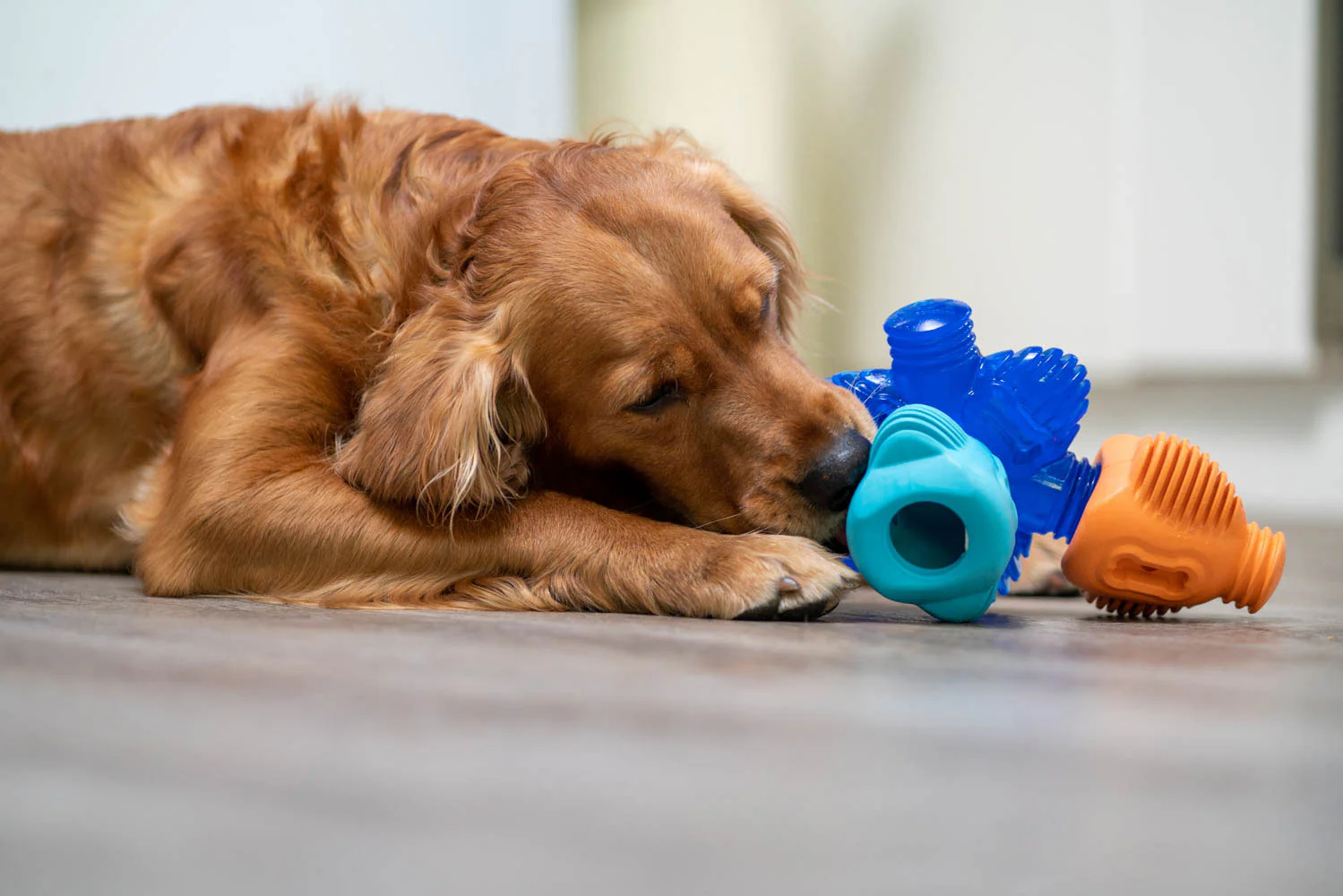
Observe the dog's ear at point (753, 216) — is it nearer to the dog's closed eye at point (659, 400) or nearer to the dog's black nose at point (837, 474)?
the dog's closed eye at point (659, 400)

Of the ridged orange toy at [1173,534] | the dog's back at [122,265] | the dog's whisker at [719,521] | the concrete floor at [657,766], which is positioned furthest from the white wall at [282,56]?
the ridged orange toy at [1173,534]

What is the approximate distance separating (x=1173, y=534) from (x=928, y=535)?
0.29m

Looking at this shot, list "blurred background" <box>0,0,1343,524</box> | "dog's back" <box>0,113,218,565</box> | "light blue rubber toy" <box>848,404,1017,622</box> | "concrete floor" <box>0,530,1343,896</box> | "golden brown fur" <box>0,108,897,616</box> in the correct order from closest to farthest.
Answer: "concrete floor" <box>0,530,1343,896</box>
"light blue rubber toy" <box>848,404,1017,622</box>
"golden brown fur" <box>0,108,897,616</box>
"dog's back" <box>0,113,218,565</box>
"blurred background" <box>0,0,1343,524</box>

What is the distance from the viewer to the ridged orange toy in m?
1.40

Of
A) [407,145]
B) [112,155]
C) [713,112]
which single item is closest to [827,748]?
[407,145]

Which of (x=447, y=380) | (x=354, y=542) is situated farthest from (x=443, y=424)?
(x=354, y=542)

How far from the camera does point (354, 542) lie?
1.66 metres

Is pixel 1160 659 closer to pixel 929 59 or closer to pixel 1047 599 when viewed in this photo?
pixel 1047 599

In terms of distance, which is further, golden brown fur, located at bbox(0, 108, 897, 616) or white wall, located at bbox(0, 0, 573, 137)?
white wall, located at bbox(0, 0, 573, 137)

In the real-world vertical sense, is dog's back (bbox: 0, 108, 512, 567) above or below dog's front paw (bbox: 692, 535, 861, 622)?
above

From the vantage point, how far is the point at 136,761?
2.42ft

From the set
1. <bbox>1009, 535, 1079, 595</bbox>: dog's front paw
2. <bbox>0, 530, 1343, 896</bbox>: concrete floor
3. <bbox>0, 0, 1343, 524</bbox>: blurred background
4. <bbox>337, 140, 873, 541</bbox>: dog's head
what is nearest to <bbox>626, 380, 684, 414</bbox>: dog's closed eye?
<bbox>337, 140, 873, 541</bbox>: dog's head

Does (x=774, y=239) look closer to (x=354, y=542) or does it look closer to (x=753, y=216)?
(x=753, y=216)

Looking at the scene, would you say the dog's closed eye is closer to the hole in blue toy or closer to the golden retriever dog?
the golden retriever dog
